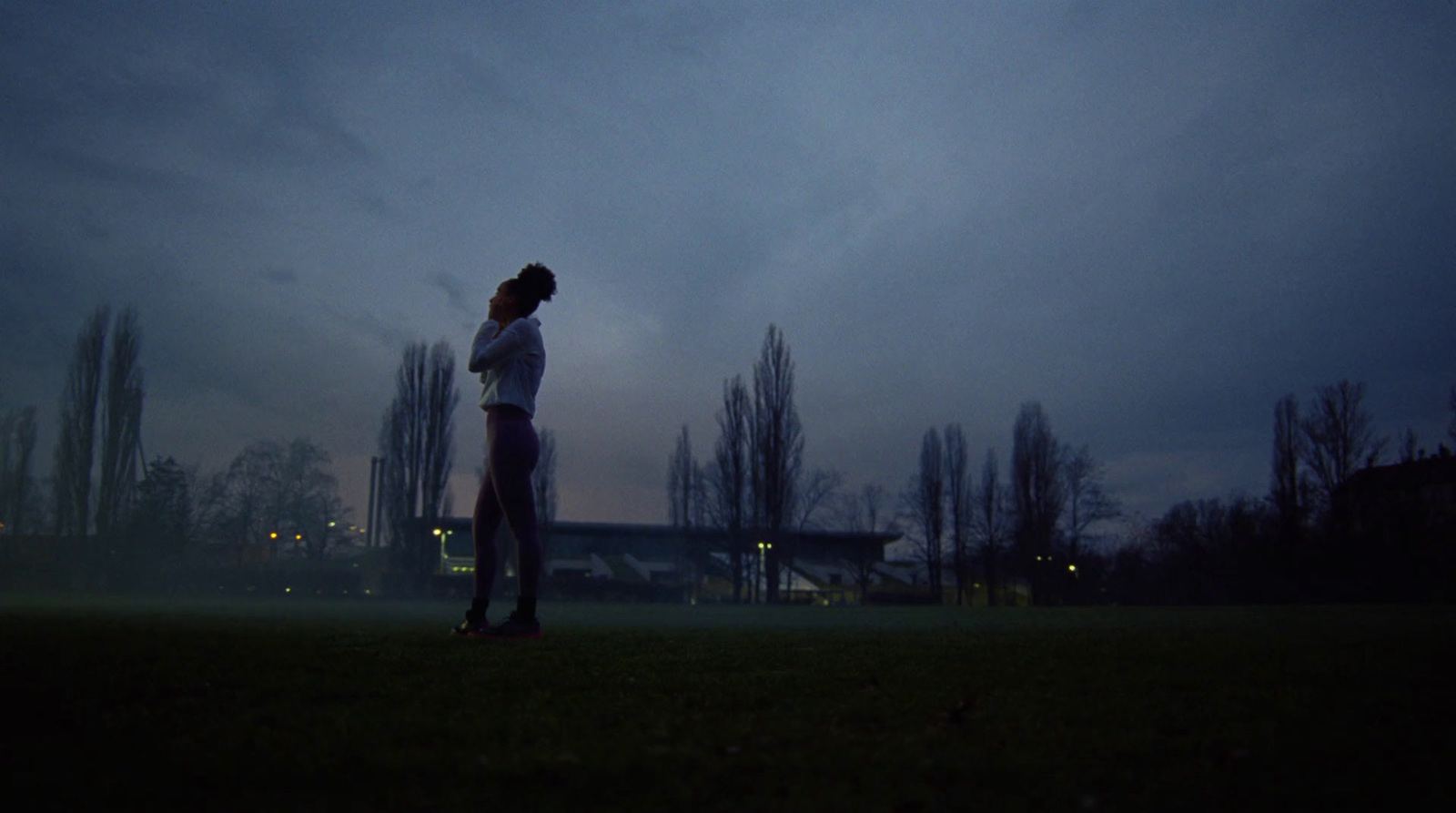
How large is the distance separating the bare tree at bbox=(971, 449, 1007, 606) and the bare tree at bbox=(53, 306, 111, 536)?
Result: 42.4 m

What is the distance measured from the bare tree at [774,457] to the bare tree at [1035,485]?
498 inches

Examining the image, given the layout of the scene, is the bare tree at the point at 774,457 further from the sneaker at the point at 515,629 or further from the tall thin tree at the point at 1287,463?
the sneaker at the point at 515,629

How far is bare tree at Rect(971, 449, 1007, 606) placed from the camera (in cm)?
4659

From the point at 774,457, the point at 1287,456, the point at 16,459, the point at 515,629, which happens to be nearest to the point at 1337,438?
the point at 1287,456

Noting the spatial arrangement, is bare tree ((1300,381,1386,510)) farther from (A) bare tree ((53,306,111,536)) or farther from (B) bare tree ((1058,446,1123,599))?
(A) bare tree ((53,306,111,536))

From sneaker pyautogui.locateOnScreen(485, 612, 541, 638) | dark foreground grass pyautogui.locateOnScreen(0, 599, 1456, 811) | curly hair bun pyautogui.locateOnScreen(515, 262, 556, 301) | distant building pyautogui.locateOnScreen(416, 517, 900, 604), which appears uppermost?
curly hair bun pyautogui.locateOnScreen(515, 262, 556, 301)

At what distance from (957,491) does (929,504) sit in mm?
1828

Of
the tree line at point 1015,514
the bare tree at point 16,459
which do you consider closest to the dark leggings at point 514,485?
the tree line at point 1015,514

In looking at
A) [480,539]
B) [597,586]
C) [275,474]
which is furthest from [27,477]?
[480,539]

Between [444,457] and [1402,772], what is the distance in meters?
40.9

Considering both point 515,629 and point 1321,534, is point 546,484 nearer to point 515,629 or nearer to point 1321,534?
point 1321,534

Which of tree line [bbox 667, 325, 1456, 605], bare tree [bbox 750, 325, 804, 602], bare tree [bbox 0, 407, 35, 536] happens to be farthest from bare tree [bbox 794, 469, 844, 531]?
bare tree [bbox 0, 407, 35, 536]

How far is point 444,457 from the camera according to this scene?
130 feet

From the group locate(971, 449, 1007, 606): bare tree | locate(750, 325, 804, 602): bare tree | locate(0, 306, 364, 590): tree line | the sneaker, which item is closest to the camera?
the sneaker
